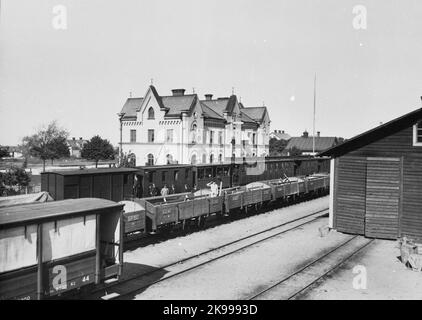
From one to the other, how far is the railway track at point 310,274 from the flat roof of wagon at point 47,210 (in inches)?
212

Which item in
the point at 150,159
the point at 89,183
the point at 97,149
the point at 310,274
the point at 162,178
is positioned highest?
the point at 97,149

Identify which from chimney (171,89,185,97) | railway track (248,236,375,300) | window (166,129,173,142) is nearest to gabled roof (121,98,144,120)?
chimney (171,89,185,97)

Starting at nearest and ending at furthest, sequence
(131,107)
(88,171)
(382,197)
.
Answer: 1. (382,197)
2. (88,171)
3. (131,107)

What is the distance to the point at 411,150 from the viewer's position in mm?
19578

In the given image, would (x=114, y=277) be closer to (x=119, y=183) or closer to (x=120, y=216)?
(x=120, y=216)

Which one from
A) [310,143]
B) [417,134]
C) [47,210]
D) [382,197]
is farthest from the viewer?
[310,143]

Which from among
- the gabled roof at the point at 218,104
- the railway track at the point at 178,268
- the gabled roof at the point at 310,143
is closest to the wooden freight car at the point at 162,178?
the railway track at the point at 178,268

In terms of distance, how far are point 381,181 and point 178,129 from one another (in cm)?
2721

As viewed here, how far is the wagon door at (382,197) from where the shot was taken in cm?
2000

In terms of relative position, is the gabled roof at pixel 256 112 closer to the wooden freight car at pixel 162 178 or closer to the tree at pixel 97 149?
the tree at pixel 97 149

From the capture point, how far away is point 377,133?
2048cm

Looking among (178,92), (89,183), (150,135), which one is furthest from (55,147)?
(89,183)

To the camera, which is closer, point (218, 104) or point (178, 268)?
point (178, 268)

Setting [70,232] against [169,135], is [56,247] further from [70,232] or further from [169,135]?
[169,135]
